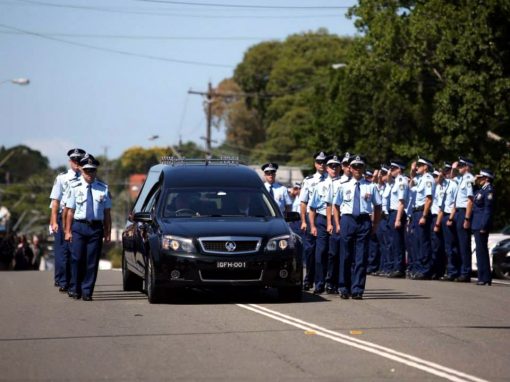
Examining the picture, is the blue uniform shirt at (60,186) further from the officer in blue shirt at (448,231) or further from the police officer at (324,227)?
the officer in blue shirt at (448,231)

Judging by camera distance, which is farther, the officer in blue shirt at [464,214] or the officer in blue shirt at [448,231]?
the officer in blue shirt at [448,231]

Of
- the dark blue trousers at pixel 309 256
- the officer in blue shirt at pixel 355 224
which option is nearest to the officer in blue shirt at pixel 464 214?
the dark blue trousers at pixel 309 256

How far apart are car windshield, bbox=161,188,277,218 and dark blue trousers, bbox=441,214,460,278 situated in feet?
20.7

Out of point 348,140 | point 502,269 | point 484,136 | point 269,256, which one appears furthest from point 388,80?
point 269,256

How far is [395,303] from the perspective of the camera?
1733 cm

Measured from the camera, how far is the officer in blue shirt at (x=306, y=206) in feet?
67.1

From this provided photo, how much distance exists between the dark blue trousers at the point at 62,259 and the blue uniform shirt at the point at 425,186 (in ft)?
21.7

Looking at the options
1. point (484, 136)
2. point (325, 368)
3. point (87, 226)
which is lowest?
point (325, 368)

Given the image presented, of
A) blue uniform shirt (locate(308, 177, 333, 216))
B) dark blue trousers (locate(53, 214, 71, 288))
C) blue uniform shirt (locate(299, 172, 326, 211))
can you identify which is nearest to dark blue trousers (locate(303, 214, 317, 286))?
blue uniform shirt (locate(299, 172, 326, 211))

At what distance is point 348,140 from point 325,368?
52287 mm

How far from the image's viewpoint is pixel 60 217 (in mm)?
20812

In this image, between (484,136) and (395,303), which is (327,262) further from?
(484,136)

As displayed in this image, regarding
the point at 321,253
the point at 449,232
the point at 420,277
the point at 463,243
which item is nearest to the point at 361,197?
the point at 321,253

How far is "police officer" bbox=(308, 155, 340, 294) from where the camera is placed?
19.1 meters
